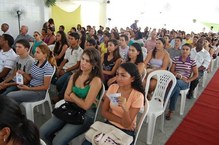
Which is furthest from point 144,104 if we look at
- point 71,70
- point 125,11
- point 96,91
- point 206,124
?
point 125,11

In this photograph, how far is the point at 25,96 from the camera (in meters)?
2.59

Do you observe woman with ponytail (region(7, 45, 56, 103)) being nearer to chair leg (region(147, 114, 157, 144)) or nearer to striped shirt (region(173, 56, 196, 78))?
chair leg (region(147, 114, 157, 144))

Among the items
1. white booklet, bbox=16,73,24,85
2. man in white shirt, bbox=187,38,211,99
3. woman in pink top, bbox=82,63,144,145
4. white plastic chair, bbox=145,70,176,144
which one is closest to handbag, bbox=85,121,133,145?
woman in pink top, bbox=82,63,144,145

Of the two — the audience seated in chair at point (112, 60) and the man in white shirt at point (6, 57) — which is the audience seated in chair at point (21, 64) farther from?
the audience seated in chair at point (112, 60)

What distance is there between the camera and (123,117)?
1.86 meters

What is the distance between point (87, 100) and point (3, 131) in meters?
1.08

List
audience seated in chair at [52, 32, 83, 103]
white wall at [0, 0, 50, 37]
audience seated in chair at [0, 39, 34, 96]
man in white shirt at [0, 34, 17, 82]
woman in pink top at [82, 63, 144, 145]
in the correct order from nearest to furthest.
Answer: woman in pink top at [82, 63, 144, 145], audience seated in chair at [0, 39, 34, 96], man in white shirt at [0, 34, 17, 82], audience seated in chair at [52, 32, 83, 103], white wall at [0, 0, 50, 37]

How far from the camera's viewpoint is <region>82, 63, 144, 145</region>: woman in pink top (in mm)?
1880

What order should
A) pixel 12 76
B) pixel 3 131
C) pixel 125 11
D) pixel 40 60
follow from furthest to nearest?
1. pixel 125 11
2. pixel 12 76
3. pixel 40 60
4. pixel 3 131

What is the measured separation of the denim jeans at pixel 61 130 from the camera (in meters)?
1.91

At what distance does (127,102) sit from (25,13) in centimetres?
632

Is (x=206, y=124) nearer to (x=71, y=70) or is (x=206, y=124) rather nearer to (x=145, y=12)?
(x=71, y=70)

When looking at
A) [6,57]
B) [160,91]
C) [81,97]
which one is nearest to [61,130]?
[81,97]

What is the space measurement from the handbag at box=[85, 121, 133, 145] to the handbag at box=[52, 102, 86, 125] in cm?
21
